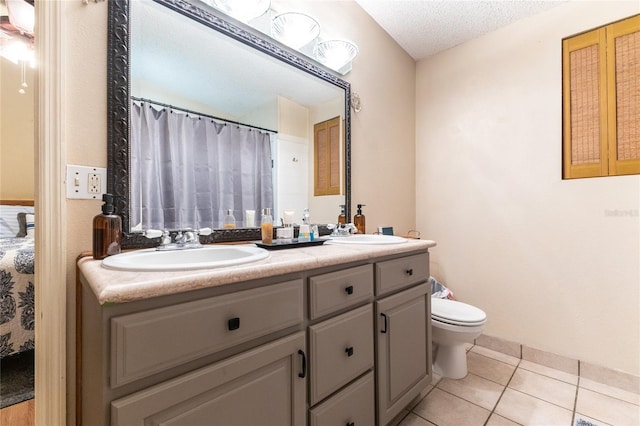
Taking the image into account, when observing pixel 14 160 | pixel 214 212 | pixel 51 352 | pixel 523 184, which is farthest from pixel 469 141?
pixel 14 160

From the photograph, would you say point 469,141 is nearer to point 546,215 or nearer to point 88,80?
point 546,215

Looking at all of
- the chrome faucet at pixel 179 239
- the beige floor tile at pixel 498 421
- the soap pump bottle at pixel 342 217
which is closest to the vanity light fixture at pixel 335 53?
the soap pump bottle at pixel 342 217

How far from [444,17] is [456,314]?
6.66ft

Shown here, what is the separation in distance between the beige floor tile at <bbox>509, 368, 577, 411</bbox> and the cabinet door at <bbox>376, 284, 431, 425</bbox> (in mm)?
695

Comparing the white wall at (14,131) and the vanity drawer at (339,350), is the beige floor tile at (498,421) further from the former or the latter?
the white wall at (14,131)

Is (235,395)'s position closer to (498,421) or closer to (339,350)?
(339,350)

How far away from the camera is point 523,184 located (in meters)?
2.02

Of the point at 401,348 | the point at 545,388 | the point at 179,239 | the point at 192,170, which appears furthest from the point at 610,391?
the point at 192,170

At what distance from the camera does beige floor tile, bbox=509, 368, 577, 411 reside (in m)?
1.59

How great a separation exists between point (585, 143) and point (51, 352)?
282 cm

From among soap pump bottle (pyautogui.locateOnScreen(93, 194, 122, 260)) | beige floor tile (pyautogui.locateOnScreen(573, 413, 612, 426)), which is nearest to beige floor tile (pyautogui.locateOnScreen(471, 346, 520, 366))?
beige floor tile (pyautogui.locateOnScreen(573, 413, 612, 426))

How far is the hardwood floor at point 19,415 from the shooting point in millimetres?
1293

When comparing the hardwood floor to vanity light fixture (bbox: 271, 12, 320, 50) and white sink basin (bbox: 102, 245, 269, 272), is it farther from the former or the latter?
vanity light fixture (bbox: 271, 12, 320, 50)

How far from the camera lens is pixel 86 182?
0.97 m
